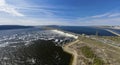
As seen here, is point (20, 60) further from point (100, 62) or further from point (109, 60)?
point (109, 60)

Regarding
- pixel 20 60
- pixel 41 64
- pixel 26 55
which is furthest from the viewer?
pixel 26 55

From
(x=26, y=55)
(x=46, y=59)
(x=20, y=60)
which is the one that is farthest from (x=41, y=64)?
(x=26, y=55)

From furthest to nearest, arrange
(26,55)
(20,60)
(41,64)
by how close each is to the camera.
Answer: (26,55) → (20,60) → (41,64)

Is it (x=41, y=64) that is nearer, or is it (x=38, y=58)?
(x=41, y=64)

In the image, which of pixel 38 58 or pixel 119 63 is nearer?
pixel 119 63

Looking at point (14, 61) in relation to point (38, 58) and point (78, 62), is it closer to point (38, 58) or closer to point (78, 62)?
point (38, 58)

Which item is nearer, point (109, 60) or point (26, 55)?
point (109, 60)

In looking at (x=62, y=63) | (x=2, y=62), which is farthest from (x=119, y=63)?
(x=2, y=62)

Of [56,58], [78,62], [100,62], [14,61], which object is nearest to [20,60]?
[14,61]

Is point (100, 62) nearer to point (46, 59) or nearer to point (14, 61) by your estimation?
point (46, 59)
